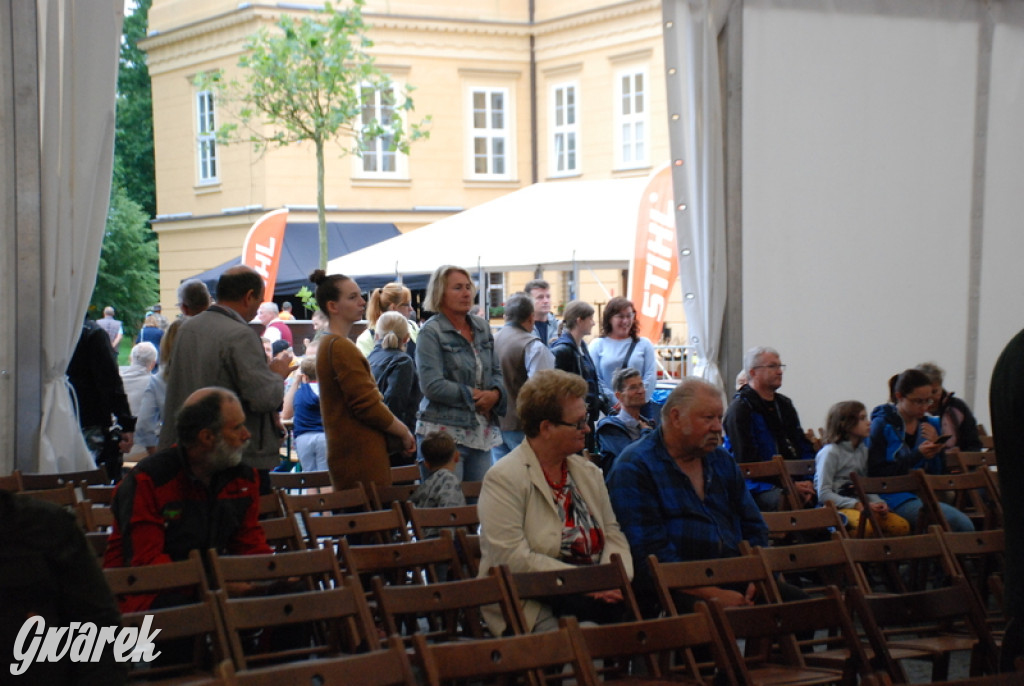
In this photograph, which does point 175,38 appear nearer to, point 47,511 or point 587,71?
point 587,71

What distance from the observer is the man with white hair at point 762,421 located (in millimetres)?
6414

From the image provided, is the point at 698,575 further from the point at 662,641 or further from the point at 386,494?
the point at 386,494

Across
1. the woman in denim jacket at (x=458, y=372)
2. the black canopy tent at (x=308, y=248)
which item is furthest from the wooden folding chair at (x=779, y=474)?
the black canopy tent at (x=308, y=248)

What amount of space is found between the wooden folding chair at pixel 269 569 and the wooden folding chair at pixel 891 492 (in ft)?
9.83

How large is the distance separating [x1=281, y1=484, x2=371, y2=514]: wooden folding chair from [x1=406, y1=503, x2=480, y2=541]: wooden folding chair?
0.99 feet

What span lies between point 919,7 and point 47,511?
7.52m

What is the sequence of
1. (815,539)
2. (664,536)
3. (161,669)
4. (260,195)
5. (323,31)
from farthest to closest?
(260,195)
(323,31)
(815,539)
(664,536)
(161,669)

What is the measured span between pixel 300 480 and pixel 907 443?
348 cm

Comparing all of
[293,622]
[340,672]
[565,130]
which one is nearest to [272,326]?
[293,622]

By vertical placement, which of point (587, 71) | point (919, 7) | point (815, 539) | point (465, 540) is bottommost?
point (815, 539)

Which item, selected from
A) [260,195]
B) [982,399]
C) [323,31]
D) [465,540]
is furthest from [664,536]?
[260,195]

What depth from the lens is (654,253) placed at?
38.9 ft

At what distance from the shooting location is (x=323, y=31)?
→ 63.3 feet

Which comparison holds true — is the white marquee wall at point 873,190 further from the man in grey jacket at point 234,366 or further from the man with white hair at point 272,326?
the man with white hair at point 272,326
